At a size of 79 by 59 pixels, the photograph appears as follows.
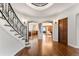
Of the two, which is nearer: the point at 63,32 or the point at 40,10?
the point at 40,10

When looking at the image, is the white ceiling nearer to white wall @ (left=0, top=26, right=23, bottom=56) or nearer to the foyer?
the foyer

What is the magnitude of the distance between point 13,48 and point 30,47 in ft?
2.07

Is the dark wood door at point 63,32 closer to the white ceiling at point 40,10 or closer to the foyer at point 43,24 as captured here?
the foyer at point 43,24

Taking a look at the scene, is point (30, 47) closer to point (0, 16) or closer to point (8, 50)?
point (8, 50)

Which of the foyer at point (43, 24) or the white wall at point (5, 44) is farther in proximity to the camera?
the foyer at point (43, 24)

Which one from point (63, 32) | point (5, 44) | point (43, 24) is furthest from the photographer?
point (43, 24)

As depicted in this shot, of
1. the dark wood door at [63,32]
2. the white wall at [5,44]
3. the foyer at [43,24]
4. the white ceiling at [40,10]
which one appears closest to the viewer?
the white wall at [5,44]

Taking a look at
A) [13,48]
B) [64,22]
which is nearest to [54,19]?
[64,22]

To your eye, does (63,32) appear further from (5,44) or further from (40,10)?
(5,44)

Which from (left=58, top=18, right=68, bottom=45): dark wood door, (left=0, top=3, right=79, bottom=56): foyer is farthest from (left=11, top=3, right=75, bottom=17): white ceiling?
(left=58, top=18, right=68, bottom=45): dark wood door

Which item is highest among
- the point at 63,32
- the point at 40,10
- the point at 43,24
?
the point at 40,10

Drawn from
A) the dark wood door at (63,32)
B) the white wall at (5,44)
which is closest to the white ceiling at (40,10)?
the dark wood door at (63,32)

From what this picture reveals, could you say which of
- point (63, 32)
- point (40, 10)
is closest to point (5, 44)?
point (40, 10)

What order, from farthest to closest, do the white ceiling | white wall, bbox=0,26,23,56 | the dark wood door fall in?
1. the dark wood door
2. the white ceiling
3. white wall, bbox=0,26,23,56
